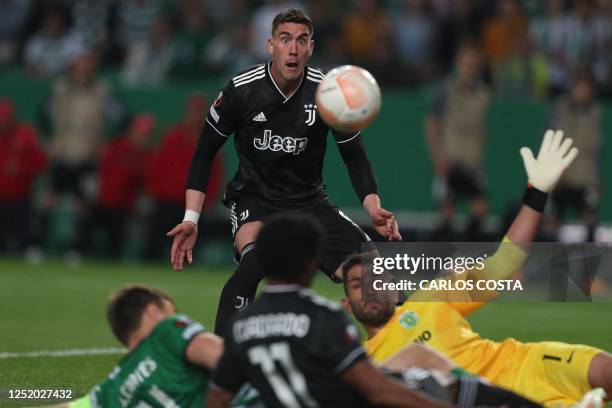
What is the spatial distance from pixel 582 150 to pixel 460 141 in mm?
1592

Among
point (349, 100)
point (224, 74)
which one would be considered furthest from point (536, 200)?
point (224, 74)

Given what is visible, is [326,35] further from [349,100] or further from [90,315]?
[349,100]

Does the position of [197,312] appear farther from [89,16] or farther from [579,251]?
[89,16]

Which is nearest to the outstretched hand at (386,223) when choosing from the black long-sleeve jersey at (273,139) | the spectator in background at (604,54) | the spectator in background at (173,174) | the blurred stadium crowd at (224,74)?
the black long-sleeve jersey at (273,139)

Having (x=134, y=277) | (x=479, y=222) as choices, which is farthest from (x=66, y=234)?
(x=479, y=222)

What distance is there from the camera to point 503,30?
18984 mm

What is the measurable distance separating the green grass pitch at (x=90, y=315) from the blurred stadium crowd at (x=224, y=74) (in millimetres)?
1146

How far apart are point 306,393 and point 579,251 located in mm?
5822

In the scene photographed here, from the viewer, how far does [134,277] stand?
56.0 ft

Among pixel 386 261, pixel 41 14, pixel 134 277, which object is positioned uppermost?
pixel 41 14

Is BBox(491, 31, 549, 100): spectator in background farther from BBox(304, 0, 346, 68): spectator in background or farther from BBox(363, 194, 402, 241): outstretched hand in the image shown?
BBox(363, 194, 402, 241): outstretched hand

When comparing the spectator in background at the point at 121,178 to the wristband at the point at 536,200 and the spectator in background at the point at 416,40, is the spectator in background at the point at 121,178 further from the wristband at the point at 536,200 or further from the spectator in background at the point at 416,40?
the wristband at the point at 536,200

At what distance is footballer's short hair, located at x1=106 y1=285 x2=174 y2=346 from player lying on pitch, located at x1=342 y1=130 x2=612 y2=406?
1324mm

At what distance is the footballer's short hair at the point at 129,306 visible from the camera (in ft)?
22.3
